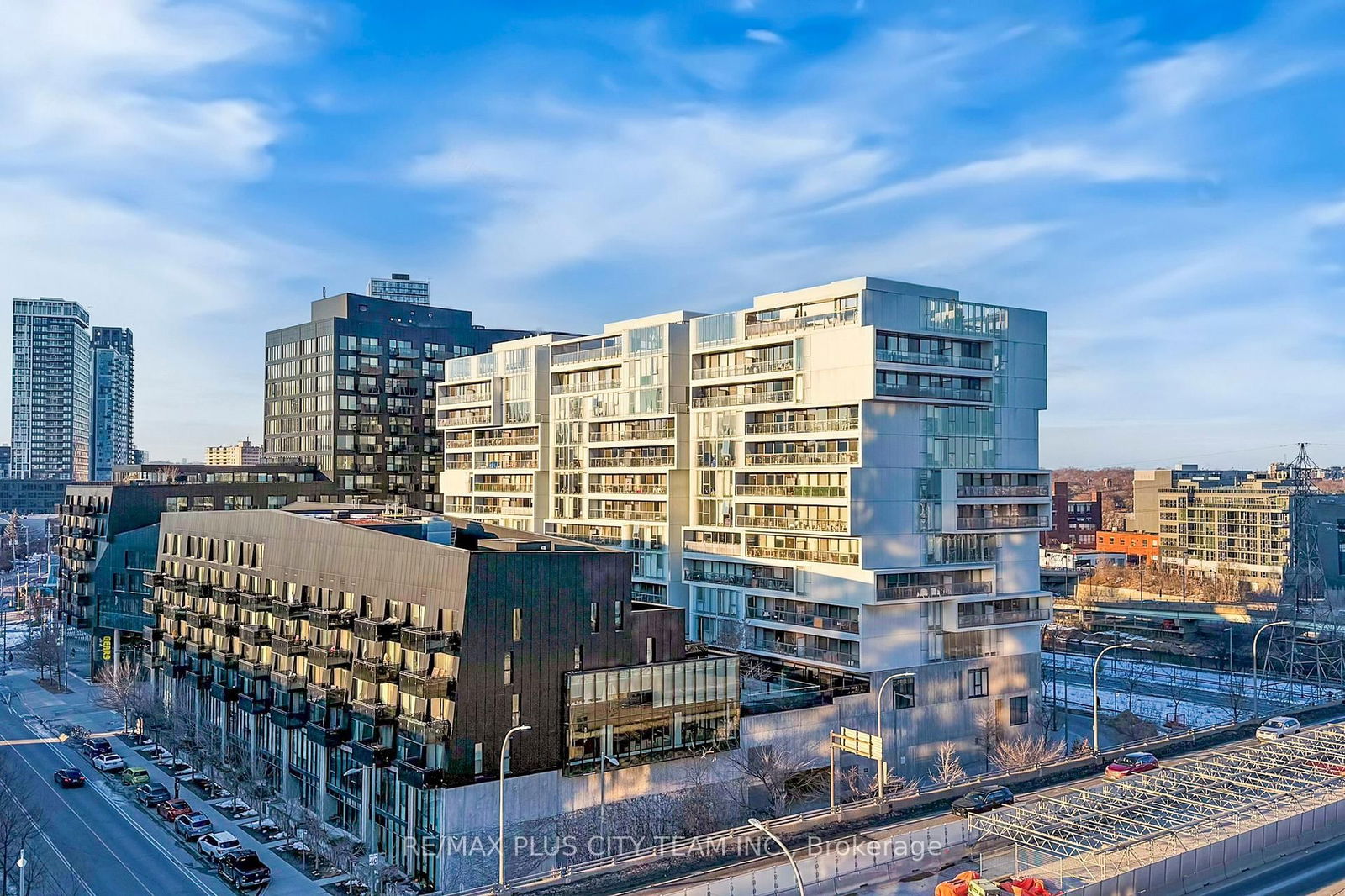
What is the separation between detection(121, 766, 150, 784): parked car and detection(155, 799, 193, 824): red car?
5888 mm

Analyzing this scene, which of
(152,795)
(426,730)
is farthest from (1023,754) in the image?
(152,795)

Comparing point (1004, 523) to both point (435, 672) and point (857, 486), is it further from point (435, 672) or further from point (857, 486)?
point (435, 672)

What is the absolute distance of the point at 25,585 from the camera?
190m

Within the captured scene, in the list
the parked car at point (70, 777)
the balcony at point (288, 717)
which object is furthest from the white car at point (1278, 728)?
the parked car at point (70, 777)

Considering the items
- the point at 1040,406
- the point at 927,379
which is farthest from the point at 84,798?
the point at 1040,406

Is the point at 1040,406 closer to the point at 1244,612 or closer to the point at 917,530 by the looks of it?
the point at 917,530

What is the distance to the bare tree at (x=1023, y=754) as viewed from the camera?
69.1 metres

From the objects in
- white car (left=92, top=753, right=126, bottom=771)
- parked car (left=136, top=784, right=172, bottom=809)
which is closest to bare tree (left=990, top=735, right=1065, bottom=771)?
parked car (left=136, top=784, right=172, bottom=809)

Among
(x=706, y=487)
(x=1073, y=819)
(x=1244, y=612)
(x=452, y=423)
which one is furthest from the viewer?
(x=1244, y=612)

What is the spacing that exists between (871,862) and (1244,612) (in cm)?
10244

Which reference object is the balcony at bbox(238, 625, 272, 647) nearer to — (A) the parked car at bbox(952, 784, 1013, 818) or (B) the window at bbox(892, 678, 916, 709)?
(B) the window at bbox(892, 678, 916, 709)

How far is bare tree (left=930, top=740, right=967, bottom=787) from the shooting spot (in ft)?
216

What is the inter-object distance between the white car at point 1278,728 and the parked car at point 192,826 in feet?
232

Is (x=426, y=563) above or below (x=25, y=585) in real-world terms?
above
